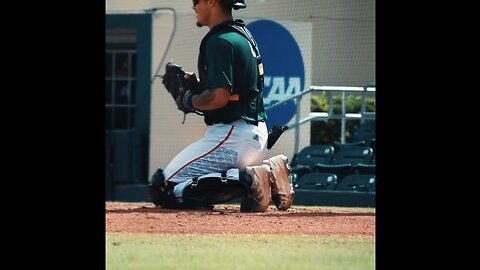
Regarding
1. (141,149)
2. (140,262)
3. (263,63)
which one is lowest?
(140,262)

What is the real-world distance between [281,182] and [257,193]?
0.26 meters

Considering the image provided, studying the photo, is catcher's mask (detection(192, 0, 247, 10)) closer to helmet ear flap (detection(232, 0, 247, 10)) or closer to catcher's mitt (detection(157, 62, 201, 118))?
helmet ear flap (detection(232, 0, 247, 10))

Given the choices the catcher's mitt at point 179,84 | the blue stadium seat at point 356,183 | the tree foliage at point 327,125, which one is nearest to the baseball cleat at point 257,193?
the catcher's mitt at point 179,84

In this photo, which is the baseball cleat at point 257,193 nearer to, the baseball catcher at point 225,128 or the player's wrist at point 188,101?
the baseball catcher at point 225,128

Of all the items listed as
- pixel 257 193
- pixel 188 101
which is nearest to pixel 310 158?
pixel 257 193

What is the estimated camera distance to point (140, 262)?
7.63 meters

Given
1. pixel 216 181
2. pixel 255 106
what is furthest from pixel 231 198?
pixel 255 106

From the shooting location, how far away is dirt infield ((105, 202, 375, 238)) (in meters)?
8.39

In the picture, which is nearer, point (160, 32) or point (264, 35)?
point (264, 35)

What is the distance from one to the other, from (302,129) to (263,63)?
72 cm

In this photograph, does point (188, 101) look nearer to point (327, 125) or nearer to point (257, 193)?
point (257, 193)

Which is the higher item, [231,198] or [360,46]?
[360,46]
